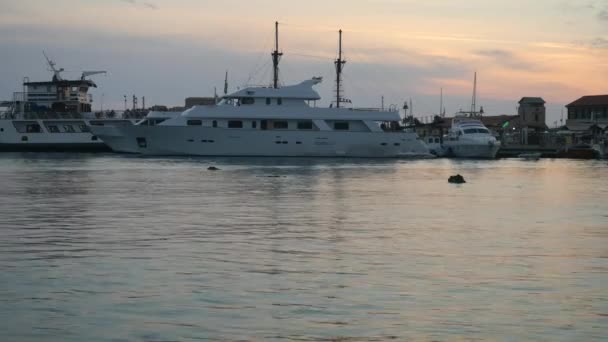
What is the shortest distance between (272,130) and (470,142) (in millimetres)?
20262

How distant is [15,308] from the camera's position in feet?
40.2

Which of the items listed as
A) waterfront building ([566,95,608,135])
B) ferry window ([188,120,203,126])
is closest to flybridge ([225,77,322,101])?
ferry window ([188,120,203,126])

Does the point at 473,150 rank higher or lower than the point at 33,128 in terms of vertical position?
lower

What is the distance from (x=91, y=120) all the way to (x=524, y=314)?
287 feet

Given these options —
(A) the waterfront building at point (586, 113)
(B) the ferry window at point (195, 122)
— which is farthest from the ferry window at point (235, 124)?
(A) the waterfront building at point (586, 113)

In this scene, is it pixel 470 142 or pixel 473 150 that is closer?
pixel 470 142

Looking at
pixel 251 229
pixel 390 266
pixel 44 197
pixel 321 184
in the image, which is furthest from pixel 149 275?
pixel 321 184

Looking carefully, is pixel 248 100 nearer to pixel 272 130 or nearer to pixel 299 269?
pixel 272 130

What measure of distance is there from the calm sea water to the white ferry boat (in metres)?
64.7

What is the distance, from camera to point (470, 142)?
89.9 m

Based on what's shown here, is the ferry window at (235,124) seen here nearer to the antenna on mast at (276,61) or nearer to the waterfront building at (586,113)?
the antenna on mast at (276,61)

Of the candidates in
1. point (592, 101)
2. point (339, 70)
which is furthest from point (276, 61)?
point (592, 101)

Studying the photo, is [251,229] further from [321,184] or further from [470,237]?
[321,184]

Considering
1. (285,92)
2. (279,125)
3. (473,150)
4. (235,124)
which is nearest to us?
(285,92)
